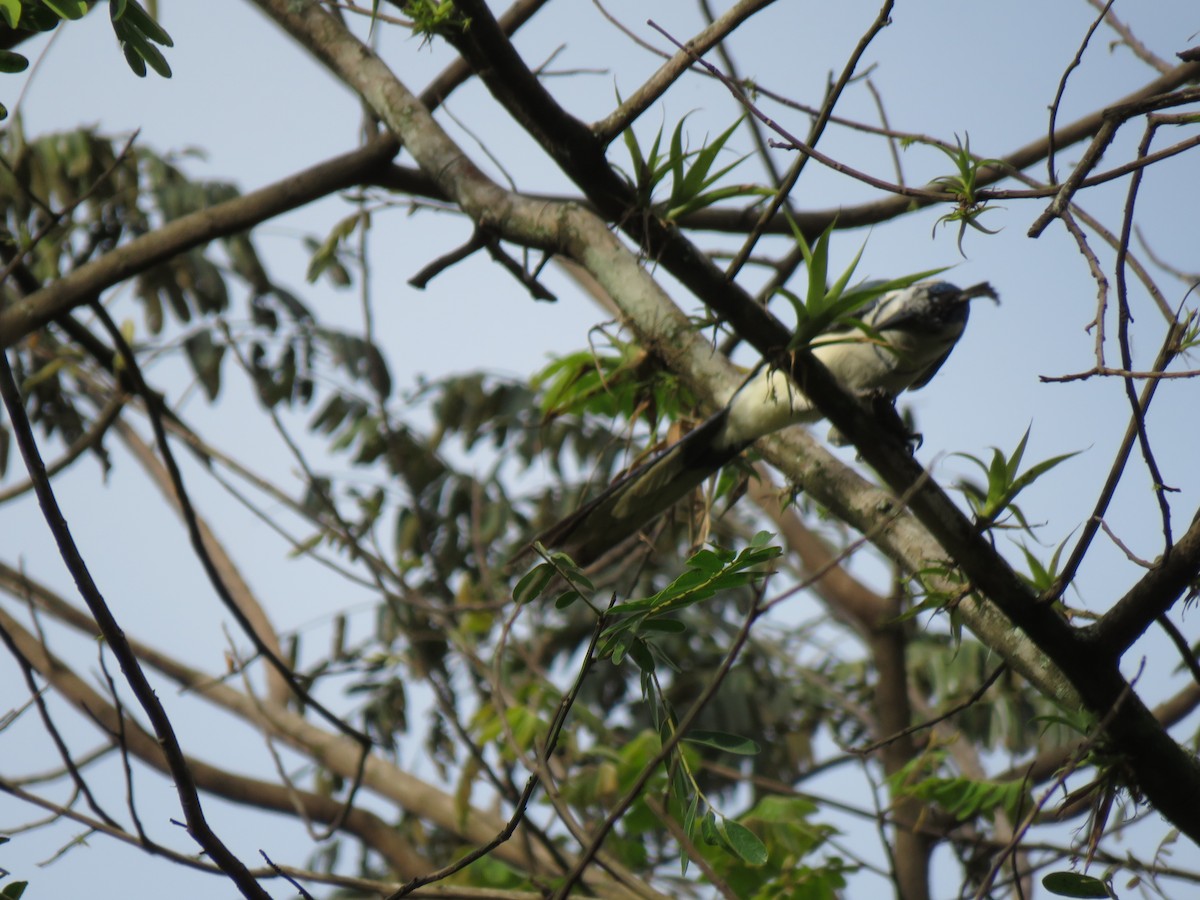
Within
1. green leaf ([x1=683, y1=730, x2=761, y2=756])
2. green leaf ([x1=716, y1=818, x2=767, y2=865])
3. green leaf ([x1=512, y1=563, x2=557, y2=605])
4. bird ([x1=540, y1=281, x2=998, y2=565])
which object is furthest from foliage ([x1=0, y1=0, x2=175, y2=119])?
green leaf ([x1=716, y1=818, x2=767, y2=865])

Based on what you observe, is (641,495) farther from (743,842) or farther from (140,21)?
(140,21)

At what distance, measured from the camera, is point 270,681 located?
452 centimetres

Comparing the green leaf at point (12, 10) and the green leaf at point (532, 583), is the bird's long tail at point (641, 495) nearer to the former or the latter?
the green leaf at point (532, 583)

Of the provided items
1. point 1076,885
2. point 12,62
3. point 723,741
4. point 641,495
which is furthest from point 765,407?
point 12,62

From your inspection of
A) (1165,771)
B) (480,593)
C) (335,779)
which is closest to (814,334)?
(1165,771)

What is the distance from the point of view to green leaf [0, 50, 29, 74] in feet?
4.94

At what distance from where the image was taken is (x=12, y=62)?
4.96 ft

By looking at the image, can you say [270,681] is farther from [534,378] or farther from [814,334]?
[814,334]

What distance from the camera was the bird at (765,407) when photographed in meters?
2.16

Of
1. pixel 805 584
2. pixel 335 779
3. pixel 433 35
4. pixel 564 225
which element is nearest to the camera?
pixel 805 584

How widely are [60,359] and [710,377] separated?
8.19 ft

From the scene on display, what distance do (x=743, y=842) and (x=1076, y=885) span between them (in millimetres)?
495

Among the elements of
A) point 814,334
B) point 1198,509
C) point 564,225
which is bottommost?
point 1198,509

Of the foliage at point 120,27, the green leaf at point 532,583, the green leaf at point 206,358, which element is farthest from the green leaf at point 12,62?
the green leaf at point 206,358
